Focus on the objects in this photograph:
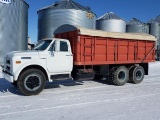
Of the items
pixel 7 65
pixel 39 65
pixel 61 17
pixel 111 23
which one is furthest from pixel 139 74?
pixel 111 23

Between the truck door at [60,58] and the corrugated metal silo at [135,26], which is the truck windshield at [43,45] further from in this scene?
the corrugated metal silo at [135,26]

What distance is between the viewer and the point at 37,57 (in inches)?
335

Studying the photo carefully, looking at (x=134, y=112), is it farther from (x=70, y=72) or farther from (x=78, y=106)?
(x=70, y=72)

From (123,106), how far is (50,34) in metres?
17.5

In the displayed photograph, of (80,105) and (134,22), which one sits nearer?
(80,105)

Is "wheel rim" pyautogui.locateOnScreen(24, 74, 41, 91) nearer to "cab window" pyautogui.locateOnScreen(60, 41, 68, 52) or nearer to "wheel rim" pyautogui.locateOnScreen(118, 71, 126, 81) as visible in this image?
"cab window" pyautogui.locateOnScreen(60, 41, 68, 52)

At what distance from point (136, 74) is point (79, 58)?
3.83m

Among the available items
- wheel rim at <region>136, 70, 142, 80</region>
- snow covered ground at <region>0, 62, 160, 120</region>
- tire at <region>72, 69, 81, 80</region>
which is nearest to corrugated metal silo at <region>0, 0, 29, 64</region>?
snow covered ground at <region>0, 62, 160, 120</region>

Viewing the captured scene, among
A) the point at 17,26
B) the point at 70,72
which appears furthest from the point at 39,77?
the point at 17,26

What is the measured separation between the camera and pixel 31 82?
833 cm

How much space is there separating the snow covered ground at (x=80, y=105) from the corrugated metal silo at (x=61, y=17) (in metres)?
14.4

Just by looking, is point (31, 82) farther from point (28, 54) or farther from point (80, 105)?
point (80, 105)

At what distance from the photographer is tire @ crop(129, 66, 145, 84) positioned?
11.6m

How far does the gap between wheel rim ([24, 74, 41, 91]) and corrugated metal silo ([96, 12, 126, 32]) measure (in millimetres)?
25915
